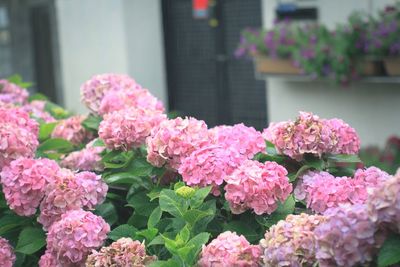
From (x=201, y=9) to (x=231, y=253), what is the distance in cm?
655

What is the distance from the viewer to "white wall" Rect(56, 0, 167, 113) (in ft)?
29.2

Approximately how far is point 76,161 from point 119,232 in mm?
668

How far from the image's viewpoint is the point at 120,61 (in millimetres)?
9031

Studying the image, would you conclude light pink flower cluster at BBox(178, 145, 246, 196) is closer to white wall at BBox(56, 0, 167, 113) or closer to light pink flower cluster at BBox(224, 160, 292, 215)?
light pink flower cluster at BBox(224, 160, 292, 215)

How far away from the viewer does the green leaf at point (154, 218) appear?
7.57ft

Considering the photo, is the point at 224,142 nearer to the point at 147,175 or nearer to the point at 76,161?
the point at 147,175

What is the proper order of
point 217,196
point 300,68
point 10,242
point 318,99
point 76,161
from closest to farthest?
point 217,196 < point 10,242 < point 76,161 < point 300,68 < point 318,99

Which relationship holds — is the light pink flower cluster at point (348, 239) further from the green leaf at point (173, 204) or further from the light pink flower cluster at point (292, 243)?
the green leaf at point (173, 204)

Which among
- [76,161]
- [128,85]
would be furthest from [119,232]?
[128,85]

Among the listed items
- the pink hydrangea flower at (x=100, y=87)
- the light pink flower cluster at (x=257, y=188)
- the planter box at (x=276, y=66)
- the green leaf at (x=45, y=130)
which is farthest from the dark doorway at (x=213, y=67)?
the light pink flower cluster at (x=257, y=188)

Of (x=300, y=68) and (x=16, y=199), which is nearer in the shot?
(x=16, y=199)

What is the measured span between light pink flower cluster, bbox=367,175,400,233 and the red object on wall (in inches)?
264

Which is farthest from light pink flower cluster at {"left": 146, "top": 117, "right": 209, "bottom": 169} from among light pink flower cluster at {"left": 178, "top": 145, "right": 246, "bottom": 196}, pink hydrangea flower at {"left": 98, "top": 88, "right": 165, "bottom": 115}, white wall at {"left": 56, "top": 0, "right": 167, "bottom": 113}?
white wall at {"left": 56, "top": 0, "right": 167, "bottom": 113}

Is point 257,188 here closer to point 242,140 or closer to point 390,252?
point 242,140
